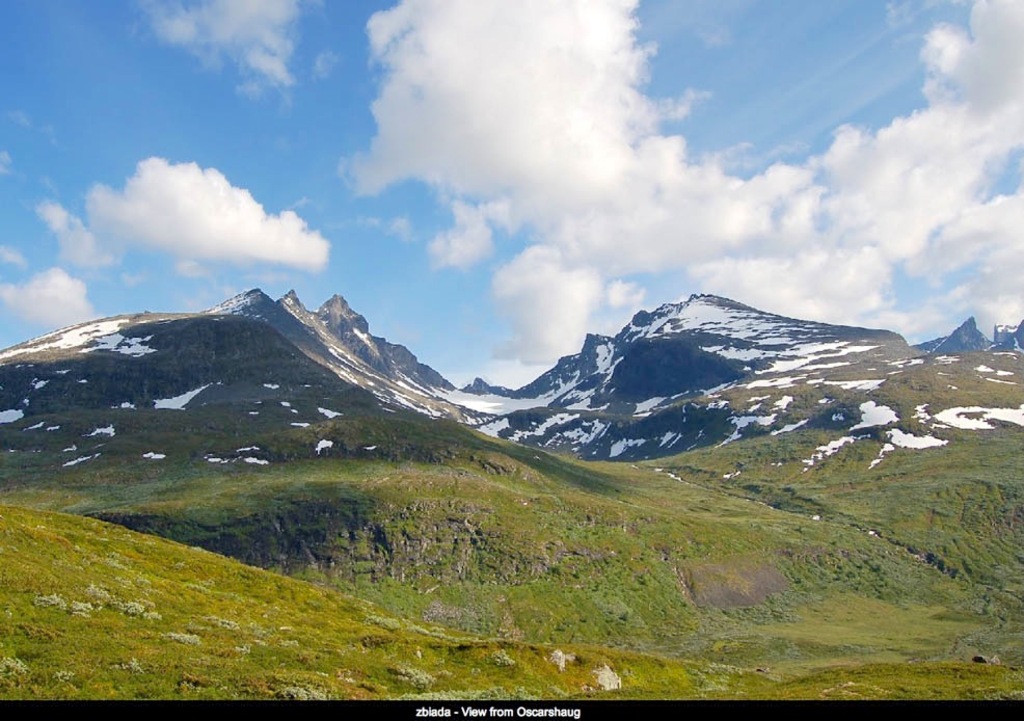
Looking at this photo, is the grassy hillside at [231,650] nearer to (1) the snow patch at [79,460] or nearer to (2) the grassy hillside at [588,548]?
(2) the grassy hillside at [588,548]

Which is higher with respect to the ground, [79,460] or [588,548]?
[79,460]

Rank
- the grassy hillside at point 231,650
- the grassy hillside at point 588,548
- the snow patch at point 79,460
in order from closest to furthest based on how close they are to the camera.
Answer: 1. the grassy hillside at point 231,650
2. the grassy hillside at point 588,548
3. the snow patch at point 79,460

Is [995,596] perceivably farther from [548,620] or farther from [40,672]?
[40,672]

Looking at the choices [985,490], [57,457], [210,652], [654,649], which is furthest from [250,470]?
Result: [985,490]

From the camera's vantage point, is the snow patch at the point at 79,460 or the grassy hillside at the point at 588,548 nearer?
the grassy hillside at the point at 588,548

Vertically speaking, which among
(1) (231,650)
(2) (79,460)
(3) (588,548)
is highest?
(2) (79,460)

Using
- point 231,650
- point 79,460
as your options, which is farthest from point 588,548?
point 79,460

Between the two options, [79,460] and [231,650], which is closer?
[231,650]

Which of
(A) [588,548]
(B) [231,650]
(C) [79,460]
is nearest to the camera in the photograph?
(B) [231,650]

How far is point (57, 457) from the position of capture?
614ft

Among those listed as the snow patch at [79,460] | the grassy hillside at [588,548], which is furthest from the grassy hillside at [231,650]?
the snow patch at [79,460]

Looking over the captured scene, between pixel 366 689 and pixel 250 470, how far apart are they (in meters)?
163

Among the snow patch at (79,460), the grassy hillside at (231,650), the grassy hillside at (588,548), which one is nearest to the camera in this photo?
the grassy hillside at (231,650)

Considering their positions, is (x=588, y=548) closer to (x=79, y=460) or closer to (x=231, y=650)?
(x=231, y=650)
